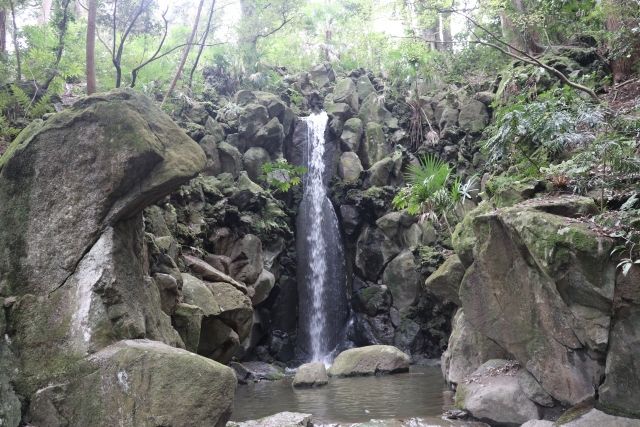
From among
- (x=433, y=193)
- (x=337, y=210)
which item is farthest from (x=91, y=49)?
(x=337, y=210)

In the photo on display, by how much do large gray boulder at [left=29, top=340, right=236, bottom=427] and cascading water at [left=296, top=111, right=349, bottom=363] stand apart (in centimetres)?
1370

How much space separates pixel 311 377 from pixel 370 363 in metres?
2.11

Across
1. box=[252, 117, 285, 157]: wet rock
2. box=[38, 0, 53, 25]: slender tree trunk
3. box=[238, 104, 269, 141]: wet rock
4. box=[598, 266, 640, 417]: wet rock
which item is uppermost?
box=[38, 0, 53, 25]: slender tree trunk

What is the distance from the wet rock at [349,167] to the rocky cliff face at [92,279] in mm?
14791

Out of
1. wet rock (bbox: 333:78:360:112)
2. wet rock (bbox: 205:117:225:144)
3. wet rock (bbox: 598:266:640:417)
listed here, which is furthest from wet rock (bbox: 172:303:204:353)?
wet rock (bbox: 333:78:360:112)

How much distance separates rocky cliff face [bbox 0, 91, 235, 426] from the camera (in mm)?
5664

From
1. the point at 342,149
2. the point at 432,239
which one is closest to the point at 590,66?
the point at 432,239

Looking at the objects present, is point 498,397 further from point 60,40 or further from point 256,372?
point 60,40

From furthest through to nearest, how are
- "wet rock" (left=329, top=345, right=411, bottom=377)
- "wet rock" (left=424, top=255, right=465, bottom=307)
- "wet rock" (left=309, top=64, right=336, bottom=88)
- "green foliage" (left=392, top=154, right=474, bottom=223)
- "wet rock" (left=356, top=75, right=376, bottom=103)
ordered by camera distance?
"wet rock" (left=309, top=64, right=336, bottom=88)
"wet rock" (left=356, top=75, right=376, bottom=103)
"wet rock" (left=329, top=345, right=411, bottom=377)
"green foliage" (left=392, top=154, right=474, bottom=223)
"wet rock" (left=424, top=255, right=465, bottom=307)

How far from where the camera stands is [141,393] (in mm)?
5551

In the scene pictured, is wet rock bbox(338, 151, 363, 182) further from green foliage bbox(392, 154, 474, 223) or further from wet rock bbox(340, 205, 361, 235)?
green foliage bbox(392, 154, 474, 223)

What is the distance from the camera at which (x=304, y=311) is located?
20312 mm

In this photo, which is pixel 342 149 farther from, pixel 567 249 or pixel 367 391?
pixel 567 249

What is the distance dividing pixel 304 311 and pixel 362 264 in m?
2.91
